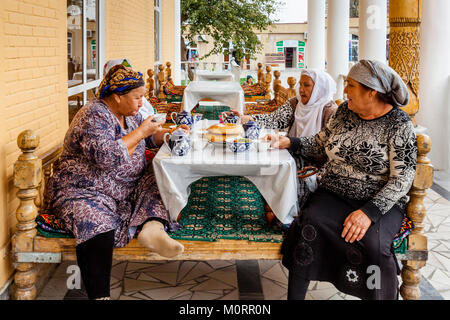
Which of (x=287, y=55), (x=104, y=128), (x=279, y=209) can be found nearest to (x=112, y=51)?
(x=104, y=128)

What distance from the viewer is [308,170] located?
11.1ft

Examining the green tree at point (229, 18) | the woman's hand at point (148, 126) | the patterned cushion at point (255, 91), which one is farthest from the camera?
the green tree at point (229, 18)

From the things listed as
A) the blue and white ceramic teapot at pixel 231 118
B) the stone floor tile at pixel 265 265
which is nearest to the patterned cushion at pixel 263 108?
the blue and white ceramic teapot at pixel 231 118

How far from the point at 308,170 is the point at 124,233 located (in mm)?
1259

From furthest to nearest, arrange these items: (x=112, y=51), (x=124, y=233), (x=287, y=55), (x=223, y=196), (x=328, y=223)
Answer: (x=287, y=55) → (x=112, y=51) → (x=223, y=196) → (x=124, y=233) → (x=328, y=223)

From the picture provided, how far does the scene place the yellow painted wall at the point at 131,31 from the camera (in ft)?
21.6

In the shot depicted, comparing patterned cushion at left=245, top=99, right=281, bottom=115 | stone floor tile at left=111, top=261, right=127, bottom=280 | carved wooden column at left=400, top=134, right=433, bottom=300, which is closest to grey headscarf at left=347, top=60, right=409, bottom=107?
carved wooden column at left=400, top=134, right=433, bottom=300

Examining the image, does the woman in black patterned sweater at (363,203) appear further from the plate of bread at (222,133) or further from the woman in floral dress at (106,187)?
the woman in floral dress at (106,187)

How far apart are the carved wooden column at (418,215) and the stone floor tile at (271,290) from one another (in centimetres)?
75

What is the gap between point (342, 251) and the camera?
8.85ft

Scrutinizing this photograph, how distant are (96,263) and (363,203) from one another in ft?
4.92

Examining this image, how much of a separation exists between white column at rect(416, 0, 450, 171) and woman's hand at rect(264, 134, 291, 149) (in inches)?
162

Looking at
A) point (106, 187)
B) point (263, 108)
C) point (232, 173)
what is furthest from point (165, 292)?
point (263, 108)

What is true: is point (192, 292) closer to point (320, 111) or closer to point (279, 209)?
point (279, 209)
